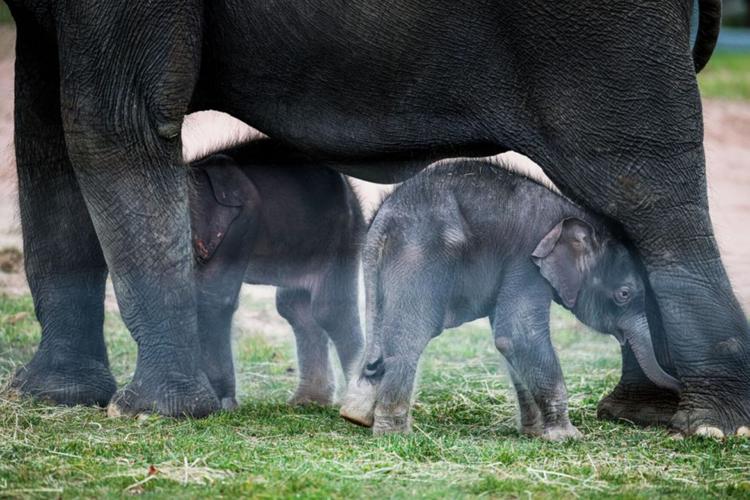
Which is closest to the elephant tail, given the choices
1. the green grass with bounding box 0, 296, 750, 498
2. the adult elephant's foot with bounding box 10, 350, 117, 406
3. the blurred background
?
the green grass with bounding box 0, 296, 750, 498

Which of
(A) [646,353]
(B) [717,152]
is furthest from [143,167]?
(B) [717,152]

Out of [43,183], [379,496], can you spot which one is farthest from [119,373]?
[379,496]

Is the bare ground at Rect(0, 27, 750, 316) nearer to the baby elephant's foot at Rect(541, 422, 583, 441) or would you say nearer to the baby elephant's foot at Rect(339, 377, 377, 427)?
the baby elephant's foot at Rect(339, 377, 377, 427)

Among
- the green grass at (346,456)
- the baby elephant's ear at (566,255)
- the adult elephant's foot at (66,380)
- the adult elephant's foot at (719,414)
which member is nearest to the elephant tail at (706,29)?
the baby elephant's ear at (566,255)

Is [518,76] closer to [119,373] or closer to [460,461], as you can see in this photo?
[460,461]

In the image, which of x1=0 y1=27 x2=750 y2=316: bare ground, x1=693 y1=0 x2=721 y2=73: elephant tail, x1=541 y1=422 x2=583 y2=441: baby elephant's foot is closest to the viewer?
x1=541 y1=422 x2=583 y2=441: baby elephant's foot

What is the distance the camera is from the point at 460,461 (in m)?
4.50

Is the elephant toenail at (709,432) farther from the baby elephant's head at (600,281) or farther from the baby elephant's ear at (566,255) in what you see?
the baby elephant's ear at (566,255)

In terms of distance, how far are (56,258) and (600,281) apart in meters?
2.20

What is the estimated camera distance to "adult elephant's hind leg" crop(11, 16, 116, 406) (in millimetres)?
5762

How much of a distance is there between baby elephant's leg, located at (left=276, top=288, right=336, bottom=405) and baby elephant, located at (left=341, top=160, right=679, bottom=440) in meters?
0.84

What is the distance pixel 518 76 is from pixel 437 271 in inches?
29.8

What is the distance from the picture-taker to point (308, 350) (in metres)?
6.20

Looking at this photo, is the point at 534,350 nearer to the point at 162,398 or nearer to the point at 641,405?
the point at 641,405
